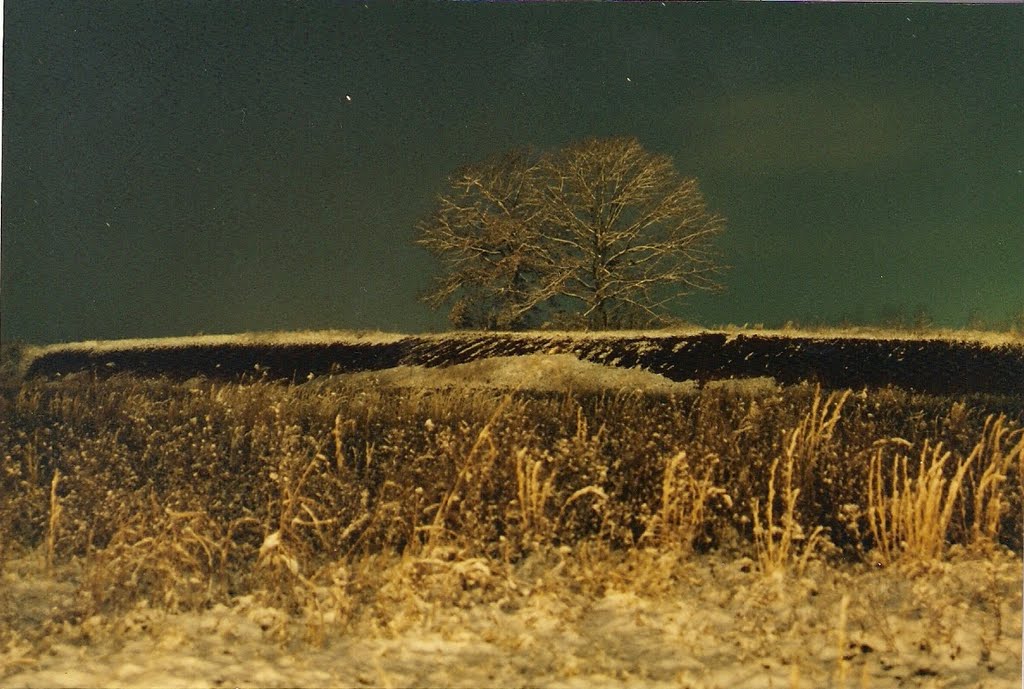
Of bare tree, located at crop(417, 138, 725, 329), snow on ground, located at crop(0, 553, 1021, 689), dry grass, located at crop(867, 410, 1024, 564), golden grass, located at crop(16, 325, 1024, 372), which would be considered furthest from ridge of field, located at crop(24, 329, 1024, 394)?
snow on ground, located at crop(0, 553, 1021, 689)

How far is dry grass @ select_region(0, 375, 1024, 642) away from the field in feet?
0.03

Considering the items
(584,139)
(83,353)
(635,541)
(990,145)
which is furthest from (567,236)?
(83,353)

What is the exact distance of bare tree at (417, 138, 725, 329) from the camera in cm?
408

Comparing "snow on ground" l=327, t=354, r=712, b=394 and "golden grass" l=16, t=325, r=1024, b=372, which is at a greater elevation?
"golden grass" l=16, t=325, r=1024, b=372

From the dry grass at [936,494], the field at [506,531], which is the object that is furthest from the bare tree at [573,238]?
the dry grass at [936,494]

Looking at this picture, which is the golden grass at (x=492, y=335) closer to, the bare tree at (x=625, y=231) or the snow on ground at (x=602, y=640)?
the bare tree at (x=625, y=231)

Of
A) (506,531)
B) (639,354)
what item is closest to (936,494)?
(639,354)

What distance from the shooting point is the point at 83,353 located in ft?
13.6

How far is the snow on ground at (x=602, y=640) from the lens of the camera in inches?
139

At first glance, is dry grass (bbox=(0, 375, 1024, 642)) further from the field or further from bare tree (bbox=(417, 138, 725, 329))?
bare tree (bbox=(417, 138, 725, 329))

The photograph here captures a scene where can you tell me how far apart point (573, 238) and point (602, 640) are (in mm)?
1766

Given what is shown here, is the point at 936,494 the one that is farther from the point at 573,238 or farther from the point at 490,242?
the point at 490,242

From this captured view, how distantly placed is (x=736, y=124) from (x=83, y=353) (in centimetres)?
319

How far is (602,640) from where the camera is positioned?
3590 millimetres
